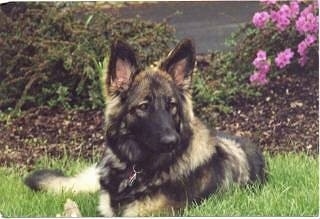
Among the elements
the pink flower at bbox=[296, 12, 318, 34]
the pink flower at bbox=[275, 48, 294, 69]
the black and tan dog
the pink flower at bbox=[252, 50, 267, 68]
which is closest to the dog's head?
the black and tan dog

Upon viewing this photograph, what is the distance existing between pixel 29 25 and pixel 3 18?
0.19 metres

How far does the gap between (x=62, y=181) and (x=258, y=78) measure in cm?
138

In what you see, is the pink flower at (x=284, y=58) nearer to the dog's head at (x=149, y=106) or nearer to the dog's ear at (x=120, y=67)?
A: the dog's head at (x=149, y=106)

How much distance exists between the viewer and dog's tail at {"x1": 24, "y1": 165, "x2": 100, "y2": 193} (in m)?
6.43

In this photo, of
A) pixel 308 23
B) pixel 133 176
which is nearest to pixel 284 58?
pixel 308 23

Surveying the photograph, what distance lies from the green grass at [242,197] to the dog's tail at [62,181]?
0.04 metres

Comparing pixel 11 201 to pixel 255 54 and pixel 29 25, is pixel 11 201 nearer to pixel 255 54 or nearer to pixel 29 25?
pixel 29 25

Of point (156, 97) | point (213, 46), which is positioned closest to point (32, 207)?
point (156, 97)

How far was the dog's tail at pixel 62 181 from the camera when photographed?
6426 millimetres

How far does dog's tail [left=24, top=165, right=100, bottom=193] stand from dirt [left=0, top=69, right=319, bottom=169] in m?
0.09

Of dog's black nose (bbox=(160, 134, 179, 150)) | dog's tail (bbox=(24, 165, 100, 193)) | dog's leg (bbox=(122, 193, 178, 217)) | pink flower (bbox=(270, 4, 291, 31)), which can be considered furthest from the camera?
pink flower (bbox=(270, 4, 291, 31))

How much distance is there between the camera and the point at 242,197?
246 inches

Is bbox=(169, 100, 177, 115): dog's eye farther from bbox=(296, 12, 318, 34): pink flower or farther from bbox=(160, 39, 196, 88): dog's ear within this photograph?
bbox=(296, 12, 318, 34): pink flower

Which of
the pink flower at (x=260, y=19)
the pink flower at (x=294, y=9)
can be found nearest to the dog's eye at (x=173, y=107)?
the pink flower at (x=260, y=19)
